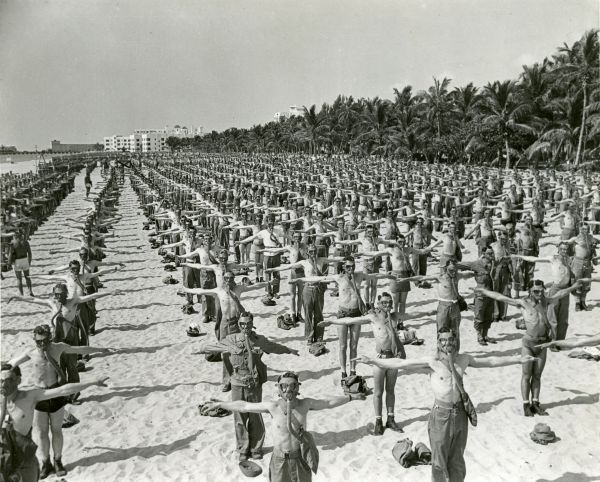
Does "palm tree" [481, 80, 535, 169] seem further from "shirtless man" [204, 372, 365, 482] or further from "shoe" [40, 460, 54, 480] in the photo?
"shoe" [40, 460, 54, 480]

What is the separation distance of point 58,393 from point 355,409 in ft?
13.4

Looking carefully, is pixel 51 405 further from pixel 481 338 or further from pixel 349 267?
pixel 481 338

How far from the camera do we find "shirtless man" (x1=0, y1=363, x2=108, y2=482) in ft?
15.9

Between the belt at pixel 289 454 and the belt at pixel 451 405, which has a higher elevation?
the belt at pixel 451 405

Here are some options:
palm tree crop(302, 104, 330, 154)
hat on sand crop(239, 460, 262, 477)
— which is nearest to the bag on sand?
hat on sand crop(239, 460, 262, 477)

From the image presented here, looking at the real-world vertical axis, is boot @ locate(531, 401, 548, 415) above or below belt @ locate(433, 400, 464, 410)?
below

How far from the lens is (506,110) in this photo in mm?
40000

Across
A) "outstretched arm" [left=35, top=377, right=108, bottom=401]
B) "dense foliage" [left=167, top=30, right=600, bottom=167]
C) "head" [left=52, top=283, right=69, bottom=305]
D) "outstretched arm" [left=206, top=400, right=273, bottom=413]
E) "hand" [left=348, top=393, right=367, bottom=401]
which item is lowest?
"hand" [left=348, top=393, right=367, bottom=401]

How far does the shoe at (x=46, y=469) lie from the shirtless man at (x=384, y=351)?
11.8 ft

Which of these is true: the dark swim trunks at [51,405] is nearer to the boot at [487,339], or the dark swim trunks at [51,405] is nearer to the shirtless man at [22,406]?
the shirtless man at [22,406]

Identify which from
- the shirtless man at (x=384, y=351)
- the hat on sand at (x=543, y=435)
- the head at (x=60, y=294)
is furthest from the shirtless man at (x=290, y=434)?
the head at (x=60, y=294)

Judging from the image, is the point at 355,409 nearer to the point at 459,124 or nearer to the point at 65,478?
the point at 65,478

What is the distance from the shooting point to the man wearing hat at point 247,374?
5995mm

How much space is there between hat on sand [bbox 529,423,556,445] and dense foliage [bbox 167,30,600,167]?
2978 centimetres
